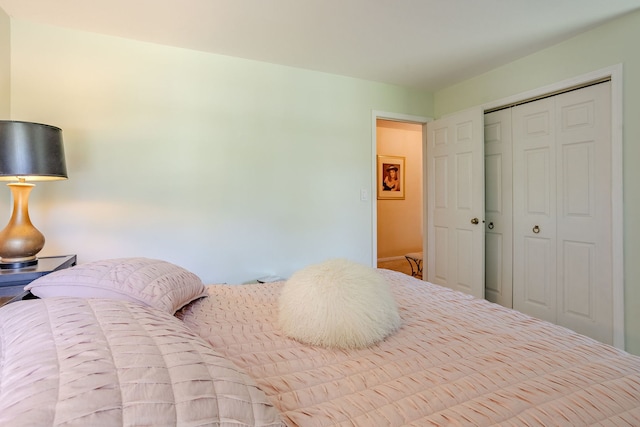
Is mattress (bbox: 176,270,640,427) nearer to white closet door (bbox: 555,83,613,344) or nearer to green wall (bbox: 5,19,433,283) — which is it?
green wall (bbox: 5,19,433,283)

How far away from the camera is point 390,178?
551 cm

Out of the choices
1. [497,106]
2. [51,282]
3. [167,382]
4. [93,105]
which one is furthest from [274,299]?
[497,106]

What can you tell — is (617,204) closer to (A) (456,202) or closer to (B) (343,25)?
(A) (456,202)

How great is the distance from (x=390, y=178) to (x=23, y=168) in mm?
4762

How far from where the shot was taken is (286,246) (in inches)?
112

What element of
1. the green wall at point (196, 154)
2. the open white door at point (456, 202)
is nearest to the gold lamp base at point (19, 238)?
the green wall at point (196, 154)

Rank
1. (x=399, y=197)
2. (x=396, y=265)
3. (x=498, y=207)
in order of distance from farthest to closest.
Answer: (x=399, y=197)
(x=396, y=265)
(x=498, y=207)

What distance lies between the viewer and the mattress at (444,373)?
2.27 ft

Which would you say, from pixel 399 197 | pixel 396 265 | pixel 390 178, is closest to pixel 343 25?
pixel 390 178

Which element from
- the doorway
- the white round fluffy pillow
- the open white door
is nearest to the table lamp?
the white round fluffy pillow

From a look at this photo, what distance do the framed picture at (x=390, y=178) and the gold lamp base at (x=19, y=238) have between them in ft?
14.6

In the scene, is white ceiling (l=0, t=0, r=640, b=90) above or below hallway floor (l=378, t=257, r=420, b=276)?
above

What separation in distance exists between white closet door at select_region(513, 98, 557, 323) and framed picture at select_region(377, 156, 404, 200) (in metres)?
2.65

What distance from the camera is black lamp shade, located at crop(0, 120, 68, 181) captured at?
158 cm
